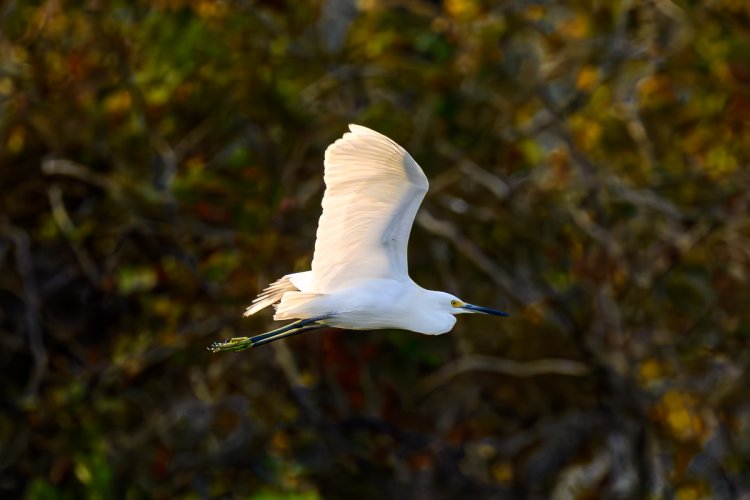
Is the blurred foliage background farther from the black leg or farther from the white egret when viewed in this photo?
the white egret

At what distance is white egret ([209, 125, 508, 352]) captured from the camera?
15.8ft

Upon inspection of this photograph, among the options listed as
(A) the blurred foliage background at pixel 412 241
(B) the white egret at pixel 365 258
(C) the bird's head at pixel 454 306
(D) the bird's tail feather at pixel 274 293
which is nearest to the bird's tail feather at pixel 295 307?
(B) the white egret at pixel 365 258

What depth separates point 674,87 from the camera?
844 cm

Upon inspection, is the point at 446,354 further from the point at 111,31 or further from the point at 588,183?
the point at 111,31

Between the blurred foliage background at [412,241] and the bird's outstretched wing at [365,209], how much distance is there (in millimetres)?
2939

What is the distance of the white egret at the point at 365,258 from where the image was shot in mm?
4812

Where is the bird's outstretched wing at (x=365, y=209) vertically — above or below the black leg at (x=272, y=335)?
above

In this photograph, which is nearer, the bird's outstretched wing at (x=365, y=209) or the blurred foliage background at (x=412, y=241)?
the bird's outstretched wing at (x=365, y=209)

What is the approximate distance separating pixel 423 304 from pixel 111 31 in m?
3.90

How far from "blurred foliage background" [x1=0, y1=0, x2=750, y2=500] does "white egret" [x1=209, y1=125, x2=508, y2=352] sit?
115 inches

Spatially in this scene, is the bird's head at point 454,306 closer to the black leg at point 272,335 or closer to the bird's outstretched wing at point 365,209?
the bird's outstretched wing at point 365,209

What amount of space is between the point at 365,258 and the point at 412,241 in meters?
3.48

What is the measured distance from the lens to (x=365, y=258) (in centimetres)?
503

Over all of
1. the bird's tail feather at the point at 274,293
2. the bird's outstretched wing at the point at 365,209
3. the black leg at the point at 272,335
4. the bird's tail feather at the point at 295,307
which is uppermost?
the bird's outstretched wing at the point at 365,209
